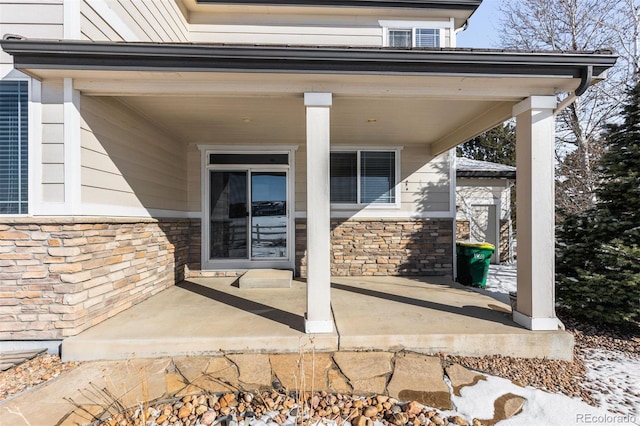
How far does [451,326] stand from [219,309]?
296 cm

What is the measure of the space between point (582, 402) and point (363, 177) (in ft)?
15.2

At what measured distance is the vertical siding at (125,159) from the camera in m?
3.52

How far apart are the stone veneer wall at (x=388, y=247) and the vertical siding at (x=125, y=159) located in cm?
257

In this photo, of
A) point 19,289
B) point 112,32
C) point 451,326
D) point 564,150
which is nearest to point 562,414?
point 451,326

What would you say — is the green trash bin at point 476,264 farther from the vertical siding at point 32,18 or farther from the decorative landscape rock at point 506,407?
the vertical siding at point 32,18

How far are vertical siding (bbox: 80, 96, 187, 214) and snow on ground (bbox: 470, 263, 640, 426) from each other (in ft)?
14.6

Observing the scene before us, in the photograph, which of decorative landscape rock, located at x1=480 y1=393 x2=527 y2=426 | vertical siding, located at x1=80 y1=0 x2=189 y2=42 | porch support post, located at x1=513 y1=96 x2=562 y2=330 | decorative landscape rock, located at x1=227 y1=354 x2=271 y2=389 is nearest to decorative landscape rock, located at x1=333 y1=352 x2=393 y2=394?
decorative landscape rock, located at x1=227 y1=354 x2=271 y2=389

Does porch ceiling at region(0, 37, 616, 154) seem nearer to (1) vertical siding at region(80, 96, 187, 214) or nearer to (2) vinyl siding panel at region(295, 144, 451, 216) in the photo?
(1) vertical siding at region(80, 96, 187, 214)

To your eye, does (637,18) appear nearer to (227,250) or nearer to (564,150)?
(564,150)

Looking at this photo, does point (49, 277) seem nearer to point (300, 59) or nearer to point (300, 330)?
point (300, 330)

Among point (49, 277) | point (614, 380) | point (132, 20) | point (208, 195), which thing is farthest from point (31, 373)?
point (614, 380)

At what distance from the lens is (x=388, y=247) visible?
248 inches

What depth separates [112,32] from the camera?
12.9 feet

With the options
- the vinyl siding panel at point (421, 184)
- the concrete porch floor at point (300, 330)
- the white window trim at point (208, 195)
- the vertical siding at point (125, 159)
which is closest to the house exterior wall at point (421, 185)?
the vinyl siding panel at point (421, 184)
